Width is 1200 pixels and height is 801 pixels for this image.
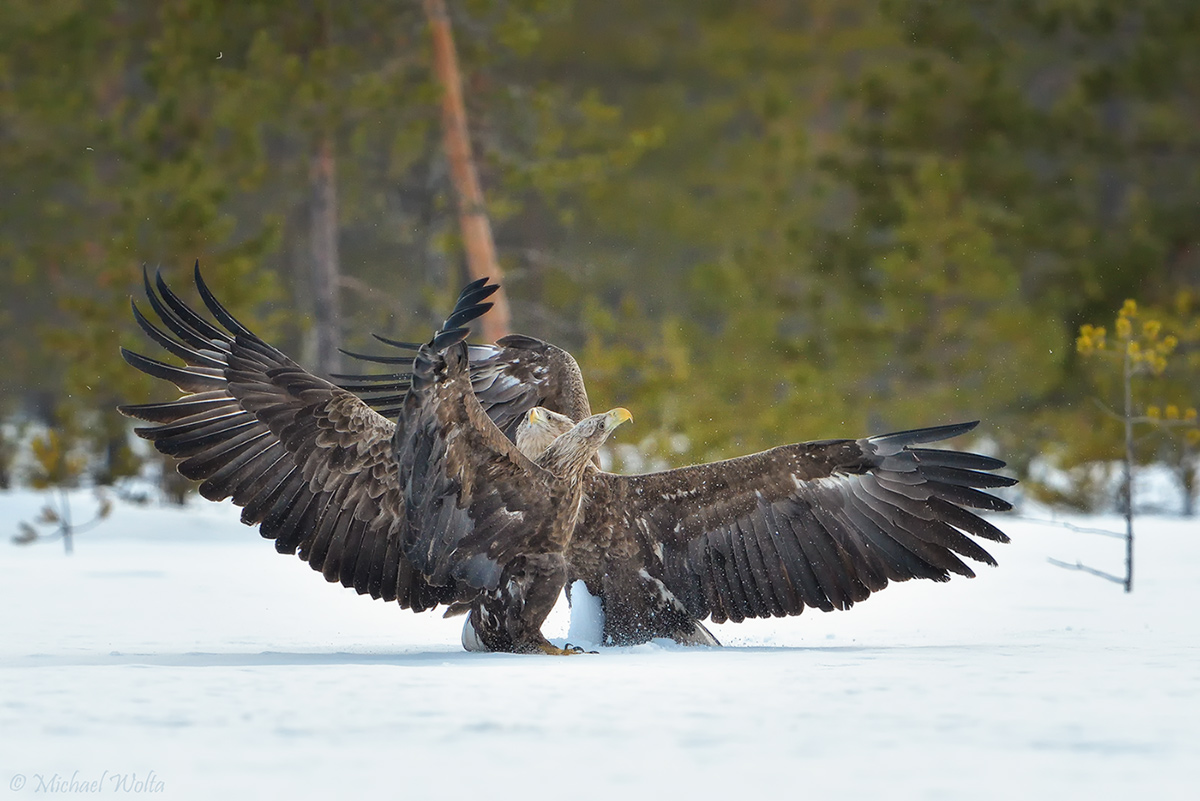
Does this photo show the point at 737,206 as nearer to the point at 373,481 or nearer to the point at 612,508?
the point at 612,508

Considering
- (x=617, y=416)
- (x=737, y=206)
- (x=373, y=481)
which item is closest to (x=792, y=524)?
(x=617, y=416)

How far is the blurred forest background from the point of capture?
14.8 metres

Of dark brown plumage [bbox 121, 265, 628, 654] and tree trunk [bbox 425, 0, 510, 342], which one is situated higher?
tree trunk [bbox 425, 0, 510, 342]

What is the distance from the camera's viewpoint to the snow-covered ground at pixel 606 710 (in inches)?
140

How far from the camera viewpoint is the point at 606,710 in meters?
4.37

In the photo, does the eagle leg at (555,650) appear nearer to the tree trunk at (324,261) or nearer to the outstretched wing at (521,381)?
the outstretched wing at (521,381)

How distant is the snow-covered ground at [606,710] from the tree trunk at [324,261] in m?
9.56

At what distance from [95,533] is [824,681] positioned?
10.0 meters

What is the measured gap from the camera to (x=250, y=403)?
610 cm

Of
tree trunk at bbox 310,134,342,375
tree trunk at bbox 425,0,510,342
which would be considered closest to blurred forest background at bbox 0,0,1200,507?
tree trunk at bbox 310,134,342,375

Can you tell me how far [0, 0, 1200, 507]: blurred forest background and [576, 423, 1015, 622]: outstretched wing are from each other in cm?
590

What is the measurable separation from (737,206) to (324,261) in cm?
641

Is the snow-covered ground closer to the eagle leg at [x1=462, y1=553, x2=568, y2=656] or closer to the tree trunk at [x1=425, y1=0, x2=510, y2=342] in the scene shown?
the eagle leg at [x1=462, y1=553, x2=568, y2=656]

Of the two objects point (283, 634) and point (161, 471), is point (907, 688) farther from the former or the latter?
point (161, 471)
